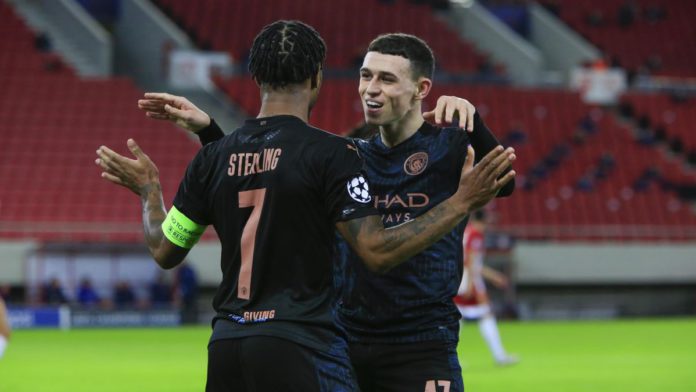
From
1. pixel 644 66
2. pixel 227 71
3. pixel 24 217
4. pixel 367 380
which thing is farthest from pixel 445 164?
pixel 644 66

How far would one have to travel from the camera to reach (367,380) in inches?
200

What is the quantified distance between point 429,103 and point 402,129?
2452cm

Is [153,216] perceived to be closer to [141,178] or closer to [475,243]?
[141,178]

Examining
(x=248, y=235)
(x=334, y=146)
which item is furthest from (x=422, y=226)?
(x=248, y=235)

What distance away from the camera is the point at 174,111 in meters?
4.61

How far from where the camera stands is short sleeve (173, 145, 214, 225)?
4117 millimetres

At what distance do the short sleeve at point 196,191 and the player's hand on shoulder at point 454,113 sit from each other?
1.13 meters

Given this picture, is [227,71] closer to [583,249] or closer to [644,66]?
[583,249]

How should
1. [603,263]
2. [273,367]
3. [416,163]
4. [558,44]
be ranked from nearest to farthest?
1. [273,367]
2. [416,163]
3. [603,263]
4. [558,44]

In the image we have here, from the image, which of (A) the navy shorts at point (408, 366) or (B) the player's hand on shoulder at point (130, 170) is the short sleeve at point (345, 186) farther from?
(A) the navy shorts at point (408, 366)

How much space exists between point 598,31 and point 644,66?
7.11 feet

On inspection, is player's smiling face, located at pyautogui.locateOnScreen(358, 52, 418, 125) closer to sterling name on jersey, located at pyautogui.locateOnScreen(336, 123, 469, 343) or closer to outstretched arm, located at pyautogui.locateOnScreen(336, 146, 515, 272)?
sterling name on jersey, located at pyautogui.locateOnScreen(336, 123, 469, 343)

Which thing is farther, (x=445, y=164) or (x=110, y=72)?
(x=110, y=72)

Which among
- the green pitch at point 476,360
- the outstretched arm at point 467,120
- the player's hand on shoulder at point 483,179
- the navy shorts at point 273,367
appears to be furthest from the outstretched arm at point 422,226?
the green pitch at point 476,360
